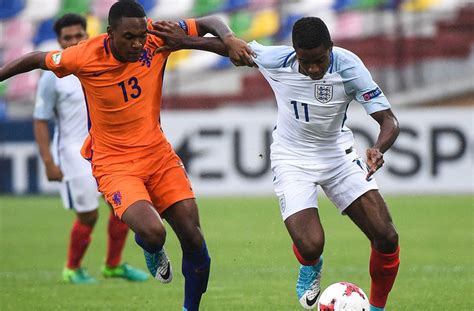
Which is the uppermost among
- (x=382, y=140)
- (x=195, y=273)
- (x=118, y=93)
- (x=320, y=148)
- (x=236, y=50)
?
(x=236, y=50)

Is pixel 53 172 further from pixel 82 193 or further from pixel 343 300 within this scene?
pixel 343 300

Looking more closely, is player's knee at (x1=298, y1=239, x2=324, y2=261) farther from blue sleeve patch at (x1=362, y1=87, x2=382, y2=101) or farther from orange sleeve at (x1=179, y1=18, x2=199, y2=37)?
orange sleeve at (x1=179, y1=18, x2=199, y2=37)

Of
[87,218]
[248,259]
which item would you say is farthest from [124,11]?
[248,259]

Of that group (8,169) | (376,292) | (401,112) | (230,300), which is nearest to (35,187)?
(8,169)

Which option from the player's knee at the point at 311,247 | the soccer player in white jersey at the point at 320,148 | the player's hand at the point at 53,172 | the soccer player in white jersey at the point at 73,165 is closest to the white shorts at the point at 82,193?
the soccer player in white jersey at the point at 73,165

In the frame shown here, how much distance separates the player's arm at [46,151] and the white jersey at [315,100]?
3160mm

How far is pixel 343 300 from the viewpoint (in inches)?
280

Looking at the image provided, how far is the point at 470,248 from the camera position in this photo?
12547 mm

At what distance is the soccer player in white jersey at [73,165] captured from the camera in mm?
10383

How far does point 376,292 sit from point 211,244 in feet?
19.2

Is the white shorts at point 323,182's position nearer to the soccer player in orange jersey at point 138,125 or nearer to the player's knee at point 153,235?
the soccer player in orange jersey at point 138,125

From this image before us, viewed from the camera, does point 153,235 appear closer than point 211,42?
Yes

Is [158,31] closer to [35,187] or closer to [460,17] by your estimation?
[35,187]

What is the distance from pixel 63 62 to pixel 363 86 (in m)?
2.11
